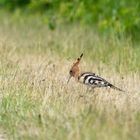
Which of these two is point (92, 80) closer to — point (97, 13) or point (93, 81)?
point (93, 81)

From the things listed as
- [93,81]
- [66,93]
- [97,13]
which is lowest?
[66,93]

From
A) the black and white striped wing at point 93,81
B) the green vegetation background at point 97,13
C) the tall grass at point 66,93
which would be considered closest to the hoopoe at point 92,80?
the black and white striped wing at point 93,81

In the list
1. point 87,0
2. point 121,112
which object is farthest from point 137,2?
point 121,112

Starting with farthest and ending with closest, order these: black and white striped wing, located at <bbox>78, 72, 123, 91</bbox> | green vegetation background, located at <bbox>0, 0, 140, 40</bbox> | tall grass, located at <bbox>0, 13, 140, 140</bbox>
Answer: green vegetation background, located at <bbox>0, 0, 140, 40</bbox> → black and white striped wing, located at <bbox>78, 72, 123, 91</bbox> → tall grass, located at <bbox>0, 13, 140, 140</bbox>

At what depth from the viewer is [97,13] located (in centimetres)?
1745

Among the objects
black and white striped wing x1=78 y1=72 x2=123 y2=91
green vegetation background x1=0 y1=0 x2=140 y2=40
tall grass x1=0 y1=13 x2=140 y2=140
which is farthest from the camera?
green vegetation background x1=0 y1=0 x2=140 y2=40

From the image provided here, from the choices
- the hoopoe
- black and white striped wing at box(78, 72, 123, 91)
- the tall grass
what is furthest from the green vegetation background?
black and white striped wing at box(78, 72, 123, 91)

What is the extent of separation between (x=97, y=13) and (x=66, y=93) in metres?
8.46

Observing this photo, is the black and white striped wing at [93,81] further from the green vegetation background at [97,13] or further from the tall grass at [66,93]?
the green vegetation background at [97,13]

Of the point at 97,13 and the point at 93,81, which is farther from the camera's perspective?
the point at 97,13

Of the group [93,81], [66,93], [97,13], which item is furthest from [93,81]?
[97,13]

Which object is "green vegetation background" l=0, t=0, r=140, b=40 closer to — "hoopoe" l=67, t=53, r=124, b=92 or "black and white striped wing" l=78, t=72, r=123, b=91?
"hoopoe" l=67, t=53, r=124, b=92

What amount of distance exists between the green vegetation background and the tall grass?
44cm

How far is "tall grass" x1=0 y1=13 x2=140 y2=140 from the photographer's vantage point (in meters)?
7.45
